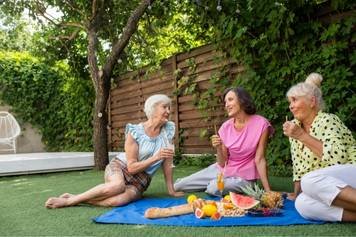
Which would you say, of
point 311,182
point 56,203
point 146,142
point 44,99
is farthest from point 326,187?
point 44,99

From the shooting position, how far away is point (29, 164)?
739 centimetres

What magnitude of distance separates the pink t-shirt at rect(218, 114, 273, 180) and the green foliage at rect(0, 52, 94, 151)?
8277mm

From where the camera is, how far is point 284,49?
218 inches

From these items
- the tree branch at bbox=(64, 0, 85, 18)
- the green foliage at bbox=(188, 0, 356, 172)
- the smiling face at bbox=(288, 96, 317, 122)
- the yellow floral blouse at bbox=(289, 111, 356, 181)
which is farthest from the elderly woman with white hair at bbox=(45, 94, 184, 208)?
the tree branch at bbox=(64, 0, 85, 18)

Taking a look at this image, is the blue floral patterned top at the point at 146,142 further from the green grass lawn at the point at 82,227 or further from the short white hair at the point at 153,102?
the green grass lawn at the point at 82,227

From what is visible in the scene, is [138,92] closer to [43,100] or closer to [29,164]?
[29,164]

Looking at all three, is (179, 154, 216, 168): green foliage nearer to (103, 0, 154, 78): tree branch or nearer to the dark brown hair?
(103, 0, 154, 78): tree branch

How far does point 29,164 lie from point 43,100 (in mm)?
5933

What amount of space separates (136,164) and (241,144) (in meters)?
1.04

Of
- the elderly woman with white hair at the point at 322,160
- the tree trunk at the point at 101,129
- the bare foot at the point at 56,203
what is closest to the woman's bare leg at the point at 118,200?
the bare foot at the point at 56,203

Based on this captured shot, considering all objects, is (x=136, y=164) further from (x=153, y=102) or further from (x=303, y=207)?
(x=303, y=207)

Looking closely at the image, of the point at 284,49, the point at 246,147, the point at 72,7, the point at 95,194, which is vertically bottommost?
the point at 95,194

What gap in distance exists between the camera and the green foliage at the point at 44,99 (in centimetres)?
1212

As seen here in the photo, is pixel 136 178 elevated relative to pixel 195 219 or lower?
elevated
